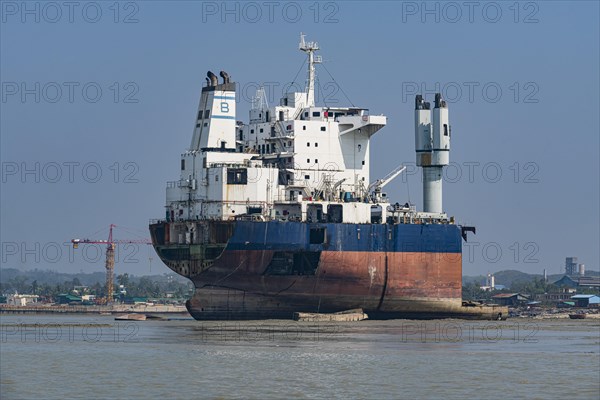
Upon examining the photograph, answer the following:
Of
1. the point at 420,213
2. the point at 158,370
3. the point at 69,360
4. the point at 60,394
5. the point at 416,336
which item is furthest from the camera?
the point at 420,213

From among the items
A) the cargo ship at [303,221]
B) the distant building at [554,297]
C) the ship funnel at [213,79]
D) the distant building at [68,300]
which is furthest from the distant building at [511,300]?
the ship funnel at [213,79]

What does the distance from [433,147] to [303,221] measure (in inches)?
414

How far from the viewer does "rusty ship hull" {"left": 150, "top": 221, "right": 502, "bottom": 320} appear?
70250mm

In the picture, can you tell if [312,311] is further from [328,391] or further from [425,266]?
[328,391]

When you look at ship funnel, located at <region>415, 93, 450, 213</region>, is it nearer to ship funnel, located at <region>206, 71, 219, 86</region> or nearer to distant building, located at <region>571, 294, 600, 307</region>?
ship funnel, located at <region>206, 71, 219, 86</region>

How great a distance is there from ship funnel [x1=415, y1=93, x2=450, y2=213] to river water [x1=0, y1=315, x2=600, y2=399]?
13.6 metres

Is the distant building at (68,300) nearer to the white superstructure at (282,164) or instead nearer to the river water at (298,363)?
the white superstructure at (282,164)

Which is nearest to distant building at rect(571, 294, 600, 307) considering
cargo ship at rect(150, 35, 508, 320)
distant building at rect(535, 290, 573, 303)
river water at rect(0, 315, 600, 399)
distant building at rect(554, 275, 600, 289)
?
distant building at rect(535, 290, 573, 303)

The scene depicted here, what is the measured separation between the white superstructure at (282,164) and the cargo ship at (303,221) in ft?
0.18

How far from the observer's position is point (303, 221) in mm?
71375

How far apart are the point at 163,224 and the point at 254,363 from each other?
2927 centimetres

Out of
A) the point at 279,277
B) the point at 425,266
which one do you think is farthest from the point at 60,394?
the point at 425,266

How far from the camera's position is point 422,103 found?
258 ft

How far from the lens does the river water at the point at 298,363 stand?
129 ft
